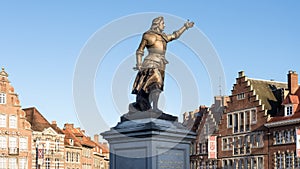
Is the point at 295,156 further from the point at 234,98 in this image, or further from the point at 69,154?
the point at 69,154

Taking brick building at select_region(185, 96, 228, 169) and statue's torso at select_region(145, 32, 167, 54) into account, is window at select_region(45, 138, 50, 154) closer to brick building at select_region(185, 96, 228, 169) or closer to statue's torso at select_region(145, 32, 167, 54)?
brick building at select_region(185, 96, 228, 169)

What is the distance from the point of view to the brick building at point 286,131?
5259 centimetres

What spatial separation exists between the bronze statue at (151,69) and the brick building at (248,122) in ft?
130

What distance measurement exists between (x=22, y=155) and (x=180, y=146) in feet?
166

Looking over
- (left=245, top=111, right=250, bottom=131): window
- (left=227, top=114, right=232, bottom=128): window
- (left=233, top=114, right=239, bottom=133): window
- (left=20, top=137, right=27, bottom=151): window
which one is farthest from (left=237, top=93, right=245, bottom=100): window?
(left=20, top=137, right=27, bottom=151): window

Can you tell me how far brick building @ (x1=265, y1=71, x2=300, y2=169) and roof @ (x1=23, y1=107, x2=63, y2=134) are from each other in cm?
2566

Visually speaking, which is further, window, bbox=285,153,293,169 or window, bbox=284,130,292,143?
window, bbox=284,130,292,143

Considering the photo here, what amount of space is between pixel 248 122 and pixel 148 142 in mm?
42965

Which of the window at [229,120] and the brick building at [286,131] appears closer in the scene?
the brick building at [286,131]

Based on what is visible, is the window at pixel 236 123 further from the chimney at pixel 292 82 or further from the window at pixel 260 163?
the chimney at pixel 292 82

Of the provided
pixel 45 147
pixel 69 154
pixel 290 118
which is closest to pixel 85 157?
pixel 69 154

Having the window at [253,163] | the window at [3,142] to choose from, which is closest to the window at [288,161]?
the window at [253,163]

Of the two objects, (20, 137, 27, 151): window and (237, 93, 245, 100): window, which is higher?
(237, 93, 245, 100): window

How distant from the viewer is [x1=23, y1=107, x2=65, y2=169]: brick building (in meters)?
67.1
